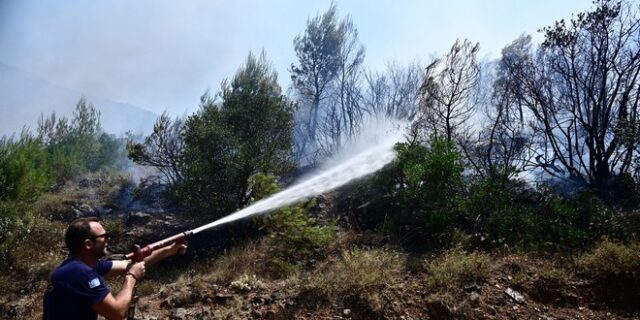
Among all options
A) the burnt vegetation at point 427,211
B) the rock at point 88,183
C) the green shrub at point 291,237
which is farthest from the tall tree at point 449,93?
the rock at point 88,183

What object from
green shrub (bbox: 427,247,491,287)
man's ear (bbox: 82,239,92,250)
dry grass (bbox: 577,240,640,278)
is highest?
man's ear (bbox: 82,239,92,250)

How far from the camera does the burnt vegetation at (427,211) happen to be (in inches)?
222

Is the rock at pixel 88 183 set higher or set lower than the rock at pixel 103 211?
higher

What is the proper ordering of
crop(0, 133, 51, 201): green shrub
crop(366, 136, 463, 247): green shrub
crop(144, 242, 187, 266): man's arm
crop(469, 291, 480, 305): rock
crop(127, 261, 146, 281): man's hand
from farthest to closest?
crop(0, 133, 51, 201): green shrub < crop(366, 136, 463, 247): green shrub < crop(469, 291, 480, 305): rock < crop(144, 242, 187, 266): man's arm < crop(127, 261, 146, 281): man's hand

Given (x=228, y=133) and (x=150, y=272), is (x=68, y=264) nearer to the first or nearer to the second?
(x=150, y=272)

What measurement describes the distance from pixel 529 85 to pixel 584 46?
5.31ft

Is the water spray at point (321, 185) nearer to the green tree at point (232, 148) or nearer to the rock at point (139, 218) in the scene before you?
the green tree at point (232, 148)

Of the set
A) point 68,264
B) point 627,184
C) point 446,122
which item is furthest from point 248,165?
point 627,184

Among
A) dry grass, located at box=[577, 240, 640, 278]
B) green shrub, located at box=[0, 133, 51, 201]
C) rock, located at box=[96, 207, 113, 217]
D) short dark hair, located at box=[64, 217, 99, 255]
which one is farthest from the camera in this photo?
rock, located at box=[96, 207, 113, 217]

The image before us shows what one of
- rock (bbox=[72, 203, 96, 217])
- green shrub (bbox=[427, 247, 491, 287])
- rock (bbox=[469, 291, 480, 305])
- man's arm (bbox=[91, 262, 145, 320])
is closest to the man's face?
man's arm (bbox=[91, 262, 145, 320])

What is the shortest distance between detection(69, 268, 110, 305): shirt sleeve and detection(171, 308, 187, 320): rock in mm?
3528

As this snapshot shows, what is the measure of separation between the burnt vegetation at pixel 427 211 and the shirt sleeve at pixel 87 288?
3.31m

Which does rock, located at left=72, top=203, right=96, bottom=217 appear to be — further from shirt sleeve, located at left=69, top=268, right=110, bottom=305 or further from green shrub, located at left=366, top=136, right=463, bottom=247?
shirt sleeve, located at left=69, top=268, right=110, bottom=305

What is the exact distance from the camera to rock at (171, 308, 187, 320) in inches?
230
